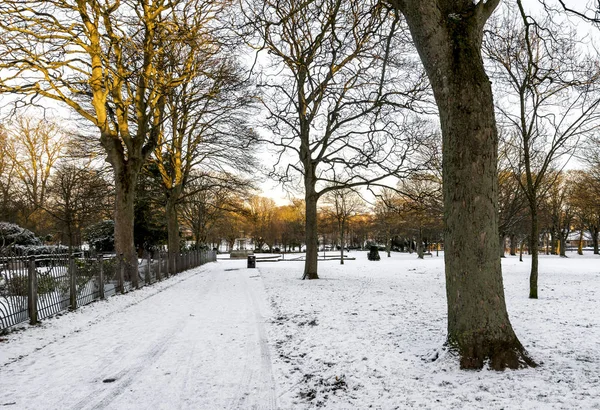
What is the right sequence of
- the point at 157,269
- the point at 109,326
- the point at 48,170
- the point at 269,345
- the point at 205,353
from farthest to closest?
the point at 48,170 → the point at 157,269 → the point at 109,326 → the point at 269,345 → the point at 205,353

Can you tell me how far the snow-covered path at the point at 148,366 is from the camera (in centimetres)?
391

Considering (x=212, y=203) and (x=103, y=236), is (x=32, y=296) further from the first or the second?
(x=103, y=236)

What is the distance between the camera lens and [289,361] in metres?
5.13

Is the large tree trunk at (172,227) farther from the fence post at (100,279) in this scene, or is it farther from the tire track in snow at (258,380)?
the tire track in snow at (258,380)

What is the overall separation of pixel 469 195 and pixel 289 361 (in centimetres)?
303

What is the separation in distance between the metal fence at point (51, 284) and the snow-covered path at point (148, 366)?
778 millimetres

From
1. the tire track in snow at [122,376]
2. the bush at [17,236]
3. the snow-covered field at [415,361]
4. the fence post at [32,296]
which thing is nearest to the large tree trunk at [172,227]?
the bush at [17,236]

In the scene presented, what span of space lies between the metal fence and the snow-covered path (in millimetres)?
778

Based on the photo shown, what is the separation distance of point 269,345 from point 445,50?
4658mm

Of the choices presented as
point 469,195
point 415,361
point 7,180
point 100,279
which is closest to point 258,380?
point 415,361

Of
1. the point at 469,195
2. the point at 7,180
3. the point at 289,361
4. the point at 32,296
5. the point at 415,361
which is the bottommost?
the point at 289,361

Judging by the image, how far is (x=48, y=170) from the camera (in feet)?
135

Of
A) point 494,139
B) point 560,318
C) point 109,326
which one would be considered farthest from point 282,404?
point 560,318

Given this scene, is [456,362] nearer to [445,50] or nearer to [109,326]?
[445,50]
